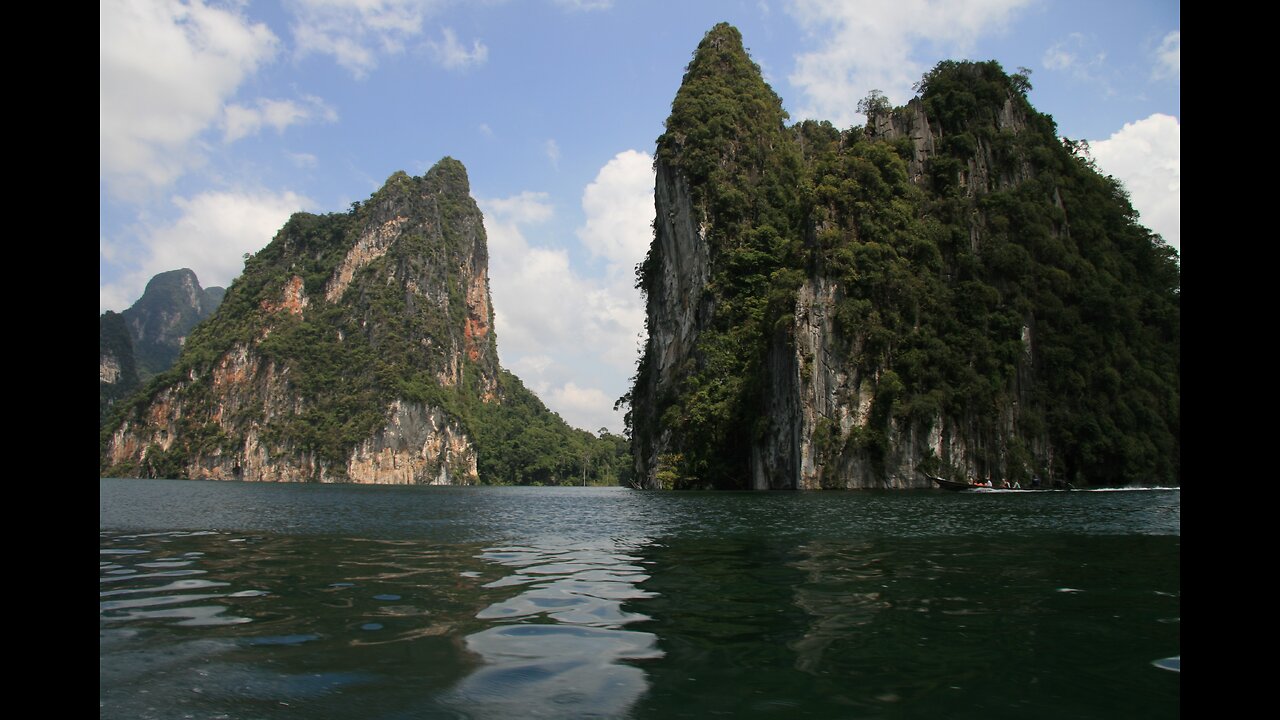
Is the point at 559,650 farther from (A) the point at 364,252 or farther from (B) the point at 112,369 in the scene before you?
(B) the point at 112,369

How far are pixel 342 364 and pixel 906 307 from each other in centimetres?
11790

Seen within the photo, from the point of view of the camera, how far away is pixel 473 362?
168m

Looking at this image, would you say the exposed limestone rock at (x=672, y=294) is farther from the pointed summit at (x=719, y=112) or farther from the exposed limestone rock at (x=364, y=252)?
the exposed limestone rock at (x=364, y=252)

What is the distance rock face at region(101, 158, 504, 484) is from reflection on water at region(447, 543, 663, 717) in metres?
126

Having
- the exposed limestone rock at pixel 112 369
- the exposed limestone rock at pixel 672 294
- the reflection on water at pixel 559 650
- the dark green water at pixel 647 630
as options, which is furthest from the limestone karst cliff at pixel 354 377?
the reflection on water at pixel 559 650

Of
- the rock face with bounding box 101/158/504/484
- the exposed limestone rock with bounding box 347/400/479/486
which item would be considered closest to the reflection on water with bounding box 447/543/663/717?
the exposed limestone rock with bounding box 347/400/479/486

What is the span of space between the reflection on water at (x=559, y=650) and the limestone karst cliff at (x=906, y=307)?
1575 inches

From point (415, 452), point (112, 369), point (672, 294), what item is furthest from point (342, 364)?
point (672, 294)

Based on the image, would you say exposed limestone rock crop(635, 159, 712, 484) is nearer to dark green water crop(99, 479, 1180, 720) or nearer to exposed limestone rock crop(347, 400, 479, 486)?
dark green water crop(99, 479, 1180, 720)

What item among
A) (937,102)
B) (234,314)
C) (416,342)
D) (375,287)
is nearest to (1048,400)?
(937,102)

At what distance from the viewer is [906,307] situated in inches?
2031

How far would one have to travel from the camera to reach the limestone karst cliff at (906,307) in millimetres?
49406
